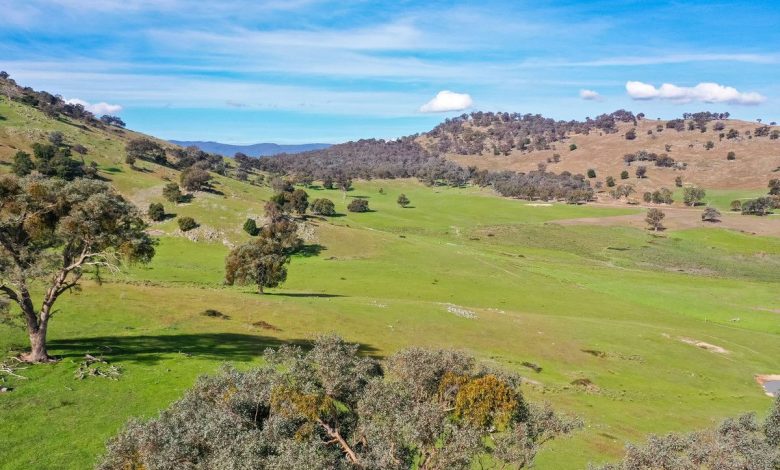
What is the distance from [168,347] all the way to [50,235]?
12939 mm

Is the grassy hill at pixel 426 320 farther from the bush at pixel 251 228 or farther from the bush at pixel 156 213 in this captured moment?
the bush at pixel 251 228

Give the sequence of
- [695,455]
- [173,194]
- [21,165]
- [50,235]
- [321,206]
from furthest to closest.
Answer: [321,206] → [173,194] → [21,165] → [50,235] → [695,455]

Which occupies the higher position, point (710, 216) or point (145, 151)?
point (145, 151)

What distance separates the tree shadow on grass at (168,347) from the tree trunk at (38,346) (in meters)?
1.57

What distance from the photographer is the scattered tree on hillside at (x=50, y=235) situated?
32.0 meters

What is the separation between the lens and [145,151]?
165m

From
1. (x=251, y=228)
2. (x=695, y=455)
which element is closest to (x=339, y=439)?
(x=695, y=455)

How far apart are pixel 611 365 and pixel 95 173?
12012cm

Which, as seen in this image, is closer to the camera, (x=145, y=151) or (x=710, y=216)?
(x=145, y=151)

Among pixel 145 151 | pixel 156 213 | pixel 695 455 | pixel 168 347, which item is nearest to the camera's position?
pixel 695 455

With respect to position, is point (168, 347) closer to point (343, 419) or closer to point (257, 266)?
point (343, 419)

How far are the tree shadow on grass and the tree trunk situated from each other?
1.57 metres

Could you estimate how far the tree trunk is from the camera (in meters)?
33.4

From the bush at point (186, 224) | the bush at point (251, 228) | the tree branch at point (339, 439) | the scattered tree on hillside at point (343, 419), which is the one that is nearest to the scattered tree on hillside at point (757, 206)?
the bush at point (251, 228)
